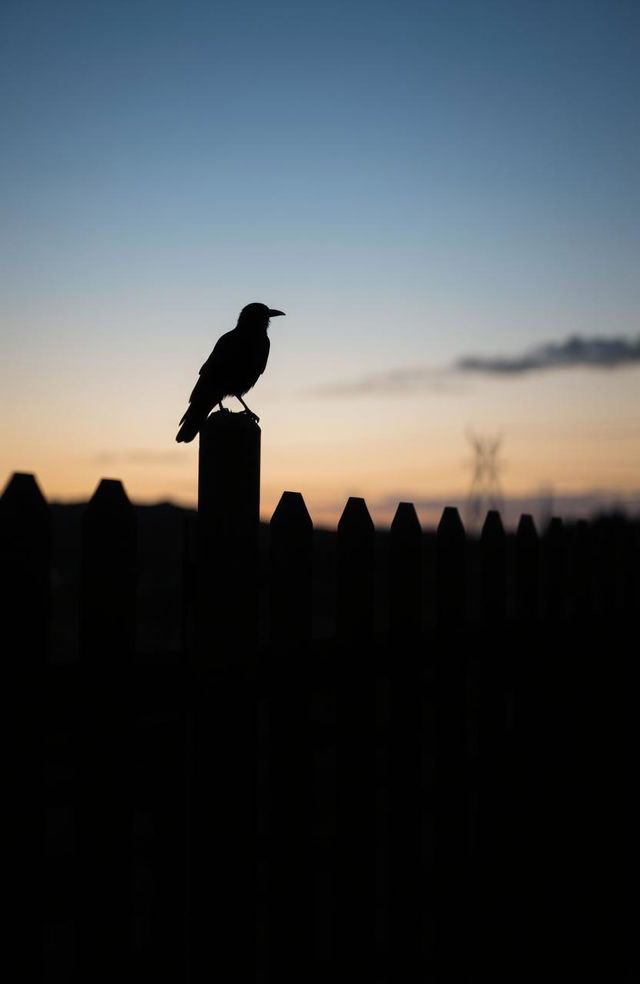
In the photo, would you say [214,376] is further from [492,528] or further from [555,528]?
[555,528]

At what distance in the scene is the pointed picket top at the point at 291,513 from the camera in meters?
2.63

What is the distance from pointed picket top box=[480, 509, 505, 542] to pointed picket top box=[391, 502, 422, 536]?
753 mm

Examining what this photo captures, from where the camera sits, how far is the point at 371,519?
3076 millimetres

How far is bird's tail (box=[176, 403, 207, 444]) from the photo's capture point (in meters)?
4.04

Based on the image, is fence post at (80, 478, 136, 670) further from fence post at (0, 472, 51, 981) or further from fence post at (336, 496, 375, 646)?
fence post at (336, 496, 375, 646)

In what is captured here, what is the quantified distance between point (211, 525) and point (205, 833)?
0.78m

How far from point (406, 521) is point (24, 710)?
1.73 metres

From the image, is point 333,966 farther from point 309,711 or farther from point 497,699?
point 497,699

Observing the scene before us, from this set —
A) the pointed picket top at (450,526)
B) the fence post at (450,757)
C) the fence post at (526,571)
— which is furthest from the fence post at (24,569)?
the fence post at (526,571)

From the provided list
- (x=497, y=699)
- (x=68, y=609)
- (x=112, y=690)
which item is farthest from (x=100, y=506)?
(x=68, y=609)

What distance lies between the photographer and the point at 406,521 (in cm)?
329

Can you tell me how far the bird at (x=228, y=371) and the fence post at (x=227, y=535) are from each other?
1.37 metres

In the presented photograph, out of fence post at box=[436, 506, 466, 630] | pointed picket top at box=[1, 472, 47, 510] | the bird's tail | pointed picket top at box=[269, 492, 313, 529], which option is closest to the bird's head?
the bird's tail

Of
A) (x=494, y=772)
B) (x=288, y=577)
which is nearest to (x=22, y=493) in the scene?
(x=288, y=577)
